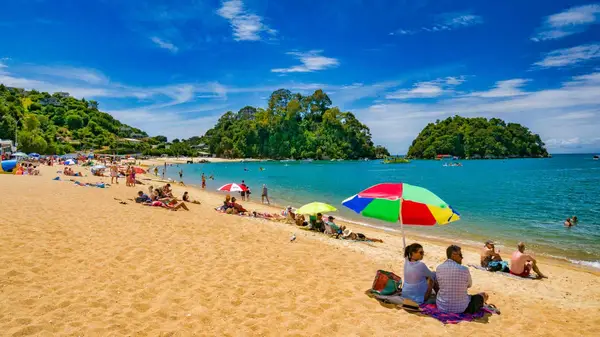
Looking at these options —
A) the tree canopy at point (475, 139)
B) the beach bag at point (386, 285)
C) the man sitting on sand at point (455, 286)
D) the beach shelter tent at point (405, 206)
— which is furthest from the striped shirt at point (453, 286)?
the tree canopy at point (475, 139)

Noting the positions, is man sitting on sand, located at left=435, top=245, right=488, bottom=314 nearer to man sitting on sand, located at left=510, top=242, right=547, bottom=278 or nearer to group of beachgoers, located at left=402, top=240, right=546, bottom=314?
group of beachgoers, located at left=402, top=240, right=546, bottom=314

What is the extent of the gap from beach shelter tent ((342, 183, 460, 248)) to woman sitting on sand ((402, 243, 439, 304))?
121cm

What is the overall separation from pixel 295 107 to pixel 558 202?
129496 mm

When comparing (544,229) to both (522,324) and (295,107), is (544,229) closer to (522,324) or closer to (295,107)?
(522,324)

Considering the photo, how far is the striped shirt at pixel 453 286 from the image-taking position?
225 inches

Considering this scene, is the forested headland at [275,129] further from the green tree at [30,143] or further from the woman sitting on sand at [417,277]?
the woman sitting on sand at [417,277]

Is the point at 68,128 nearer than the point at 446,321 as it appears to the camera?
No

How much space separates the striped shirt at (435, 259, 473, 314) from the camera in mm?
5723

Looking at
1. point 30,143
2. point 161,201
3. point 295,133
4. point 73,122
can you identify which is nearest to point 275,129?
point 295,133

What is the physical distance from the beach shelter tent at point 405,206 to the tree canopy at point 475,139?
7154 inches

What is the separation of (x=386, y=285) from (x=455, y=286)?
126cm

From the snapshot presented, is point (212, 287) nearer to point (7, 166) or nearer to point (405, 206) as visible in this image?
point (405, 206)

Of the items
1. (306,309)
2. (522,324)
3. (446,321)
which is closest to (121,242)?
(306,309)

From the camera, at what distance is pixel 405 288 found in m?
6.32
